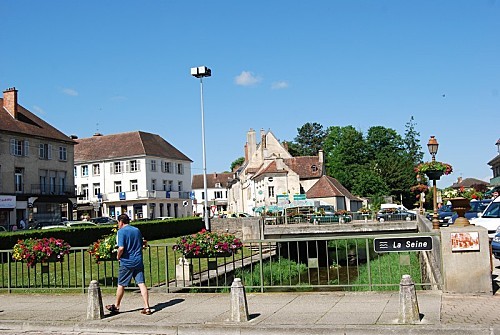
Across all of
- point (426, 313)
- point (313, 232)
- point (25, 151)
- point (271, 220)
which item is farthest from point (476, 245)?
point (25, 151)

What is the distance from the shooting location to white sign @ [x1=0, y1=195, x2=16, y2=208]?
47.9 m

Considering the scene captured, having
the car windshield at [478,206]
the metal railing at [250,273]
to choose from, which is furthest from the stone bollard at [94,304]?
the car windshield at [478,206]

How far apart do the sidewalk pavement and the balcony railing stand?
140 feet

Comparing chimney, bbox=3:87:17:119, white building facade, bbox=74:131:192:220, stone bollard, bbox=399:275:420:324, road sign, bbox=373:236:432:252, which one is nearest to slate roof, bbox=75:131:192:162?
white building facade, bbox=74:131:192:220

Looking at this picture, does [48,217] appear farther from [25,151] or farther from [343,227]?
[343,227]

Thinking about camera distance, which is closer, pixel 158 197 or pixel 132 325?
pixel 132 325

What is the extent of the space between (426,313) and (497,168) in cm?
7913

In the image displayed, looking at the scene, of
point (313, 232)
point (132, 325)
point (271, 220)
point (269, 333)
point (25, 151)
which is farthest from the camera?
point (25, 151)

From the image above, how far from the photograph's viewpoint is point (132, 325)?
32.4ft

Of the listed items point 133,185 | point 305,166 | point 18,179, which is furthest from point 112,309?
point 305,166

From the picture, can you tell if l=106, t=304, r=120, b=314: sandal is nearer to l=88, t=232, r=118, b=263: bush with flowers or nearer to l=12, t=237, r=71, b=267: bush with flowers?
l=88, t=232, r=118, b=263: bush with flowers

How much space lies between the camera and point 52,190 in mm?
55438

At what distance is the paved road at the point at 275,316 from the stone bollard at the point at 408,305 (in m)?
0.14

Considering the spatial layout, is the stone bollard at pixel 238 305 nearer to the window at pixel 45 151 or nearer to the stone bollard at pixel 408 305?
the stone bollard at pixel 408 305
